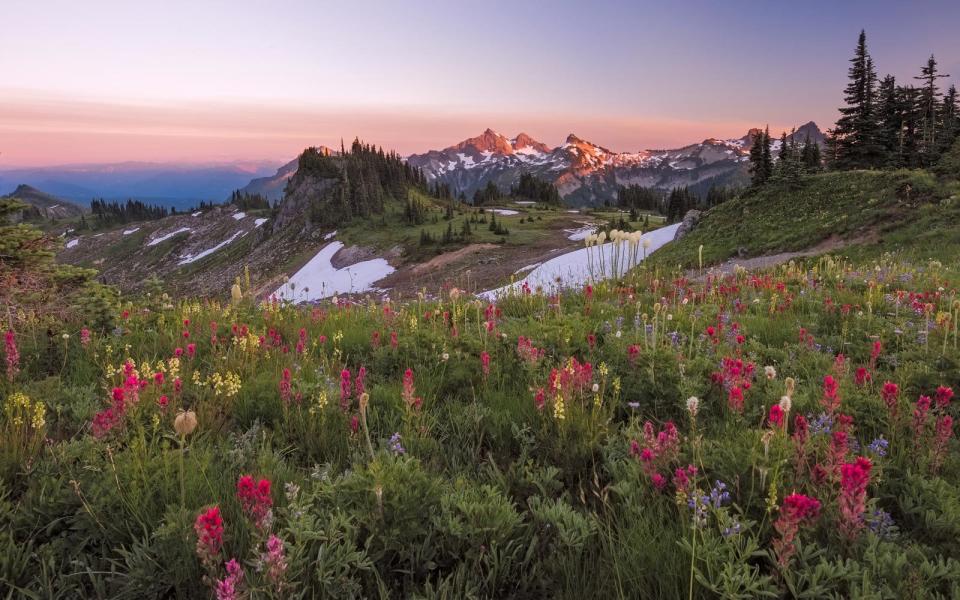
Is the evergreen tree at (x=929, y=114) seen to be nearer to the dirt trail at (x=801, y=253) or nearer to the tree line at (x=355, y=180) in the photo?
the dirt trail at (x=801, y=253)

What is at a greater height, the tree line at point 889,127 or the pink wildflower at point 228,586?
the tree line at point 889,127

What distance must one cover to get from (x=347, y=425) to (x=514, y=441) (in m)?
1.18

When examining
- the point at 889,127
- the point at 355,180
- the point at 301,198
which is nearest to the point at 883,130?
the point at 889,127

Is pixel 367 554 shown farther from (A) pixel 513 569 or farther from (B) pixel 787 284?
(B) pixel 787 284

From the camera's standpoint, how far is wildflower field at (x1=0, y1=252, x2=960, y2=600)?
195cm

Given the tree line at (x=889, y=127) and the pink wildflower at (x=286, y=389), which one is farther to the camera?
the tree line at (x=889, y=127)

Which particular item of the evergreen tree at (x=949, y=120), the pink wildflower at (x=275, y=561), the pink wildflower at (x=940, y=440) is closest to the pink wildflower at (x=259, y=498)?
the pink wildflower at (x=275, y=561)

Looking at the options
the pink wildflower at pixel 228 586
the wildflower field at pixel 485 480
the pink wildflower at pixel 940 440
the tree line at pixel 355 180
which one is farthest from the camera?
the tree line at pixel 355 180

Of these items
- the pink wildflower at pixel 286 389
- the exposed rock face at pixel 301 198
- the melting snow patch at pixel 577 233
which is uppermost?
the exposed rock face at pixel 301 198

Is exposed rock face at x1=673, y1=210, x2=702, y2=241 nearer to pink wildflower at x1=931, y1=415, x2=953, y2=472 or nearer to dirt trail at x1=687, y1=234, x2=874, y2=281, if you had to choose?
dirt trail at x1=687, y1=234, x2=874, y2=281

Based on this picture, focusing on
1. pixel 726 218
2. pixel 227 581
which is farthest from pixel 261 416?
pixel 726 218

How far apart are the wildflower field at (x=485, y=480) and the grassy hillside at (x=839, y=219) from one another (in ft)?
69.0

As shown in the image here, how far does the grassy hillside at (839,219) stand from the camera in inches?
888

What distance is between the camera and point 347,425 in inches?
134
